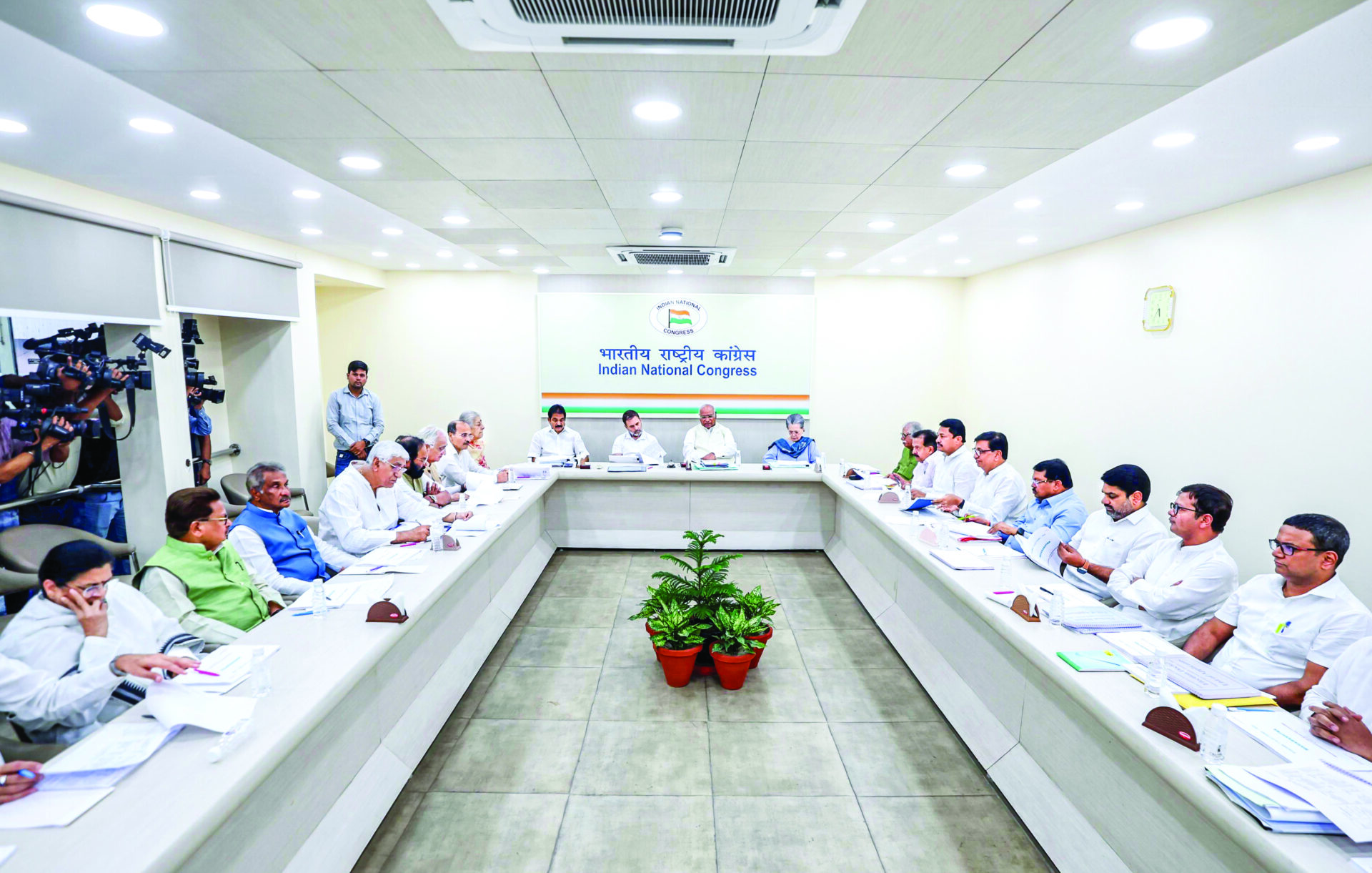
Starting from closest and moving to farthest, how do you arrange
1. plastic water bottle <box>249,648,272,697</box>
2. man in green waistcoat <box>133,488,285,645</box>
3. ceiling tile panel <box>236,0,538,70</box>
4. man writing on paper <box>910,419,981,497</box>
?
ceiling tile panel <box>236,0,538,70</box> < plastic water bottle <box>249,648,272,697</box> < man in green waistcoat <box>133,488,285,645</box> < man writing on paper <box>910,419,981,497</box>

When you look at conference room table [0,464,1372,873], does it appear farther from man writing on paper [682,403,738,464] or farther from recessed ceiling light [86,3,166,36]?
man writing on paper [682,403,738,464]

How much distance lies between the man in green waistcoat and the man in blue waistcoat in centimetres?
24

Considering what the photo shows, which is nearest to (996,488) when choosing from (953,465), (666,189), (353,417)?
(953,465)

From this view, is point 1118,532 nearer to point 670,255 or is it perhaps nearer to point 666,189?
point 666,189

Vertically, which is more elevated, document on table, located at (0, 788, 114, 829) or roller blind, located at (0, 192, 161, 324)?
roller blind, located at (0, 192, 161, 324)

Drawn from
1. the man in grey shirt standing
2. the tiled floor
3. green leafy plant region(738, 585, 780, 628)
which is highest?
the man in grey shirt standing

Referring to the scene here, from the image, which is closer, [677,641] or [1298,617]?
[1298,617]

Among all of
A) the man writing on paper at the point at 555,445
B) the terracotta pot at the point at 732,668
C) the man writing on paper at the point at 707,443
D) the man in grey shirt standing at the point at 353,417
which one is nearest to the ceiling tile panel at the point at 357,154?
the terracotta pot at the point at 732,668

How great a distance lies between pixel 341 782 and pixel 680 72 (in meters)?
2.72

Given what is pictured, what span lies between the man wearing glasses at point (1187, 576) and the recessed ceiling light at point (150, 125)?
4761 mm

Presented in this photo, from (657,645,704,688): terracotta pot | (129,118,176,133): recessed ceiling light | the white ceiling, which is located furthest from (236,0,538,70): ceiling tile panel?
(657,645,704,688): terracotta pot

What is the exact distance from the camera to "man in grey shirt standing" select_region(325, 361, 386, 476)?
6.08 metres

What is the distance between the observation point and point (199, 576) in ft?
7.68

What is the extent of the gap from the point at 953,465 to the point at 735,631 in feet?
8.37
